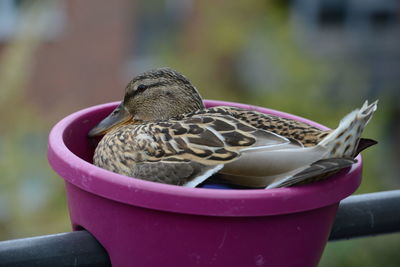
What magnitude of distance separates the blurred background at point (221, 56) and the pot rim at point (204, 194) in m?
3.10

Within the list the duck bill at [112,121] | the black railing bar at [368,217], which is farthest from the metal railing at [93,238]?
the duck bill at [112,121]

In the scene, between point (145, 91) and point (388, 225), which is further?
point (145, 91)

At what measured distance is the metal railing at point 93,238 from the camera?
1042mm

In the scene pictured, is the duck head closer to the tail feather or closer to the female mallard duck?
the female mallard duck

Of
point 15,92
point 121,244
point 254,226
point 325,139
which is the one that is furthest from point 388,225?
point 15,92

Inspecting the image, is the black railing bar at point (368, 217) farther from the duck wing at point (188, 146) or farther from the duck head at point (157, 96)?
the duck head at point (157, 96)

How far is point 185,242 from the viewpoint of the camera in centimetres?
103

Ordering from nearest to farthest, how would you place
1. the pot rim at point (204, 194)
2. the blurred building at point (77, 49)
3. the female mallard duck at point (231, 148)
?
the pot rim at point (204, 194)
the female mallard duck at point (231, 148)
the blurred building at point (77, 49)

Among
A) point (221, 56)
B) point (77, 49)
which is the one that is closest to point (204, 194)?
point (221, 56)

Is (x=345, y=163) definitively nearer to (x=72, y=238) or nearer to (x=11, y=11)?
(x=72, y=238)

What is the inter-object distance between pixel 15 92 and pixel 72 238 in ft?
8.98

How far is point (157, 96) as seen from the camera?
1.50 metres

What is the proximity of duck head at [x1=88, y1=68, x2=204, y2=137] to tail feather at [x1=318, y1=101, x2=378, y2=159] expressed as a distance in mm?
427

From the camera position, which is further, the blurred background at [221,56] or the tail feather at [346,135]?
the blurred background at [221,56]
